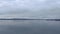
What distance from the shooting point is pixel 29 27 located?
1.45 m

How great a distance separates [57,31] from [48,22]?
221 mm

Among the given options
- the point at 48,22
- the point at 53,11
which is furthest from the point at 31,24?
the point at 53,11

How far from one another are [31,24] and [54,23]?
320 millimetres

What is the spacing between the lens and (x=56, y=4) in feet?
4.40

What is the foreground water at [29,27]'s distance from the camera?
1390mm

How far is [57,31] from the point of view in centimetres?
146

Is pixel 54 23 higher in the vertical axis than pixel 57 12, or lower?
lower

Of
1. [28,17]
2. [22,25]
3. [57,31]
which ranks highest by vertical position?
[28,17]

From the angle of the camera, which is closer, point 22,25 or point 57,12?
point 57,12

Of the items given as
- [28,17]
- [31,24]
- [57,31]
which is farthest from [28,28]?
[57,31]

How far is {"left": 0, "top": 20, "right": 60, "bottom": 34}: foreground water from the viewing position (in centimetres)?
139

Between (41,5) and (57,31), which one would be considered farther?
(57,31)

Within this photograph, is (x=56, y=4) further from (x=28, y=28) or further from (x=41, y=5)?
(x=28, y=28)

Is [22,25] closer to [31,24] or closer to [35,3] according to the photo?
[31,24]
